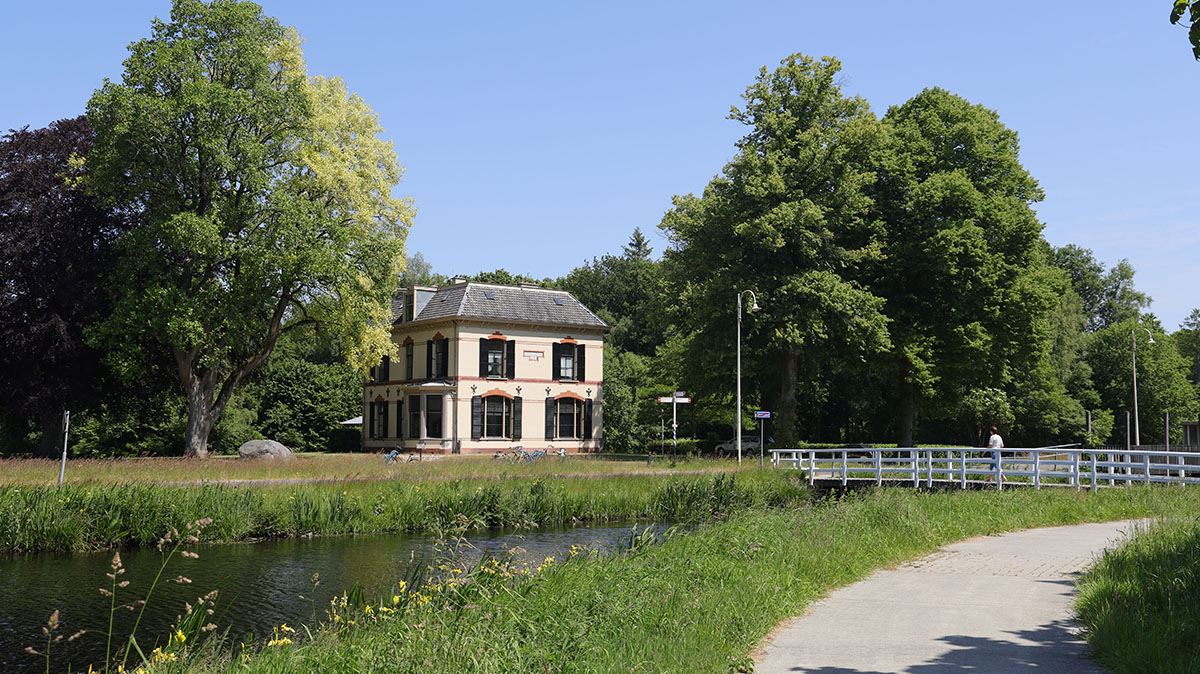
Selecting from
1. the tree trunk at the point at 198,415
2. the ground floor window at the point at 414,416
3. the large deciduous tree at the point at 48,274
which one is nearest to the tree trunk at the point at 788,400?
the ground floor window at the point at 414,416

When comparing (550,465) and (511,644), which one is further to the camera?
(550,465)

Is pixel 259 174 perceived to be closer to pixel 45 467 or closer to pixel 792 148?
pixel 45 467

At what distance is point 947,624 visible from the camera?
889cm

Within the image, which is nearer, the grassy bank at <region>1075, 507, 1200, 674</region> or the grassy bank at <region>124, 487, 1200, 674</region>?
the grassy bank at <region>124, 487, 1200, 674</region>

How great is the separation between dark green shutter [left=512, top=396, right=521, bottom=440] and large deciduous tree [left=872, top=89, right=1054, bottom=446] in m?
18.0

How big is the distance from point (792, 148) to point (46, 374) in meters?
29.5

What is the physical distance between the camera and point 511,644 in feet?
22.9

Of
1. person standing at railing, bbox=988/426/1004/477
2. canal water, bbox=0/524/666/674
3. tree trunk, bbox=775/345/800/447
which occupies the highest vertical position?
tree trunk, bbox=775/345/800/447

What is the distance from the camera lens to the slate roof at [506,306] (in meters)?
49.2

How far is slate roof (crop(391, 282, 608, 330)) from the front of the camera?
49.2 meters

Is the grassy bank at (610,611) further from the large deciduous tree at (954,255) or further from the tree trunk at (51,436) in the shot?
the large deciduous tree at (954,255)

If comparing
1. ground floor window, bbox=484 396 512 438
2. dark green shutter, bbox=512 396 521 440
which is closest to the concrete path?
ground floor window, bbox=484 396 512 438

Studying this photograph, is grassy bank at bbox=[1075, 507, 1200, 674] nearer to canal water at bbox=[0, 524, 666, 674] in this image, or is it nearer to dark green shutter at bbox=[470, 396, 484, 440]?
canal water at bbox=[0, 524, 666, 674]

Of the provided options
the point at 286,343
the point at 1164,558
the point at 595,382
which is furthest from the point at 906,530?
the point at 286,343
